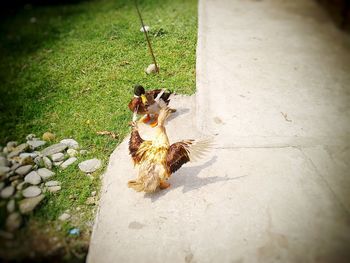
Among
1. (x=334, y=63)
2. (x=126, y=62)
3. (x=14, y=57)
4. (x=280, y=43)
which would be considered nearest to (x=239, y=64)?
(x=280, y=43)

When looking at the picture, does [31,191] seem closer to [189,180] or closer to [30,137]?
[30,137]

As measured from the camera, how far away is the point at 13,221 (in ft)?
12.0

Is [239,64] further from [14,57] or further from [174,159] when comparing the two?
[14,57]

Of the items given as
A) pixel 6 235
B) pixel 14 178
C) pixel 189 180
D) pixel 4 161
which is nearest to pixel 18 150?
pixel 4 161

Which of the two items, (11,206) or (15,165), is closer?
(11,206)

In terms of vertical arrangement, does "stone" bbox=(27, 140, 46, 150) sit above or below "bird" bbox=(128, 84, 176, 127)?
below

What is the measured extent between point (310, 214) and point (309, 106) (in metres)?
2.25

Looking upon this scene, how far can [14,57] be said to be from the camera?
25.6 ft

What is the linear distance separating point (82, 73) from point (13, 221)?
158 inches

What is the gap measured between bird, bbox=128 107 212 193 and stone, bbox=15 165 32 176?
1717 millimetres

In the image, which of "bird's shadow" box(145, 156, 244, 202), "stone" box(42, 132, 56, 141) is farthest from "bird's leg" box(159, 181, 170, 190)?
"stone" box(42, 132, 56, 141)

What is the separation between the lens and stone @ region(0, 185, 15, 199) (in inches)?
152

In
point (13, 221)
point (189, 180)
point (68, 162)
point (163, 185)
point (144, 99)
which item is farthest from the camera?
point (68, 162)

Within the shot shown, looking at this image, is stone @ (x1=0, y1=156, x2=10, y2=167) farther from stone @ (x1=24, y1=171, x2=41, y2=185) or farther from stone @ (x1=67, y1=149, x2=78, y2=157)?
stone @ (x1=67, y1=149, x2=78, y2=157)
